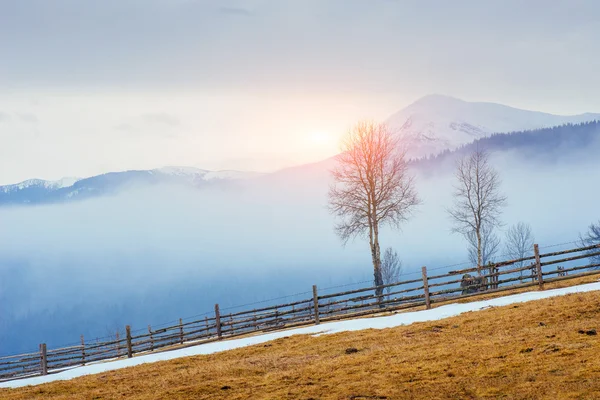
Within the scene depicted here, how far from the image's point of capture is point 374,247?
145 feet

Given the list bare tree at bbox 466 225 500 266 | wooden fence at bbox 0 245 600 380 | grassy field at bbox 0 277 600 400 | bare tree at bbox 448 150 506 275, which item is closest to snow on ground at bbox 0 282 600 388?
wooden fence at bbox 0 245 600 380

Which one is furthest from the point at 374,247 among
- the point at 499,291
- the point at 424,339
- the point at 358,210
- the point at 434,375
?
the point at 434,375

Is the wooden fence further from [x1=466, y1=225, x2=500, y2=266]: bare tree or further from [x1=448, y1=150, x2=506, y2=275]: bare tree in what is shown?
[x1=466, y1=225, x2=500, y2=266]: bare tree

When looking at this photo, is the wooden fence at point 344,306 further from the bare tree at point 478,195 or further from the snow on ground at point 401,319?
Answer: the bare tree at point 478,195

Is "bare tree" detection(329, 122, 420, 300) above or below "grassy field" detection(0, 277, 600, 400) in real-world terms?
above

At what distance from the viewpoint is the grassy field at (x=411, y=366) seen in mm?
14820

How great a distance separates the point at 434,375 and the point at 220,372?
7358mm

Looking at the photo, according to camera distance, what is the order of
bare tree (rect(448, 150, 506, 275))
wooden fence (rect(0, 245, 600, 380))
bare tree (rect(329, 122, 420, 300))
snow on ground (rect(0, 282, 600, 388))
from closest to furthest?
snow on ground (rect(0, 282, 600, 388))
wooden fence (rect(0, 245, 600, 380))
bare tree (rect(329, 122, 420, 300))
bare tree (rect(448, 150, 506, 275))

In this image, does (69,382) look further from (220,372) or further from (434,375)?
(434,375)

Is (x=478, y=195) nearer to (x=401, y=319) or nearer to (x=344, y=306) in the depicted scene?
(x=344, y=306)

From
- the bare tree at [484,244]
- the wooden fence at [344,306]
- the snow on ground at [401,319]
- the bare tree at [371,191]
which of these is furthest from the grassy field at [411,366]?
the bare tree at [484,244]

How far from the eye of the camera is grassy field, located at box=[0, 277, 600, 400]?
14.8 meters

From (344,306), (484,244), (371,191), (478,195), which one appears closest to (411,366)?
(344,306)

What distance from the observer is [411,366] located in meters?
17.6
